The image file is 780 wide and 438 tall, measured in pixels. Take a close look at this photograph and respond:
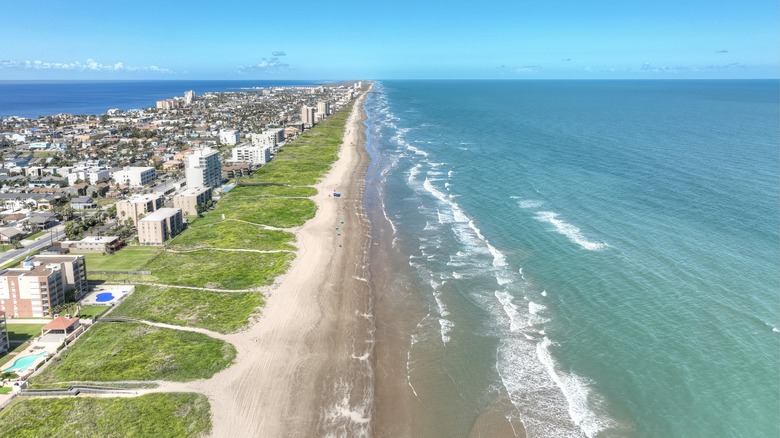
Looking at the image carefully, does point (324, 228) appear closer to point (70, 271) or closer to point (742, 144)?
point (70, 271)

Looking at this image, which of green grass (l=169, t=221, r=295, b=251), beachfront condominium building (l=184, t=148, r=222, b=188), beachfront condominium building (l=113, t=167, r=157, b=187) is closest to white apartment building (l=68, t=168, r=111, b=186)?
beachfront condominium building (l=113, t=167, r=157, b=187)

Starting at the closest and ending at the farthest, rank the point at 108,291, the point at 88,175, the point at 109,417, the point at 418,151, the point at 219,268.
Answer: the point at 109,417 < the point at 108,291 < the point at 219,268 < the point at 88,175 < the point at 418,151

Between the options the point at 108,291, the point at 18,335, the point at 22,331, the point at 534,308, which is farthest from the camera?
the point at 108,291

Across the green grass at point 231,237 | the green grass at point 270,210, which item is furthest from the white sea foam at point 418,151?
the green grass at point 231,237

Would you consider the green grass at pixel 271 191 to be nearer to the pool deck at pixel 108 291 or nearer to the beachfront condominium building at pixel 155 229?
the beachfront condominium building at pixel 155 229

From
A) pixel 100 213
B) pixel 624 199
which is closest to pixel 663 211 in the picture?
pixel 624 199

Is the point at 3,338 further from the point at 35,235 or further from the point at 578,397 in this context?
the point at 578,397

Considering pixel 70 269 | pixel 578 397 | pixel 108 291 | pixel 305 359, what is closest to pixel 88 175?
pixel 70 269
